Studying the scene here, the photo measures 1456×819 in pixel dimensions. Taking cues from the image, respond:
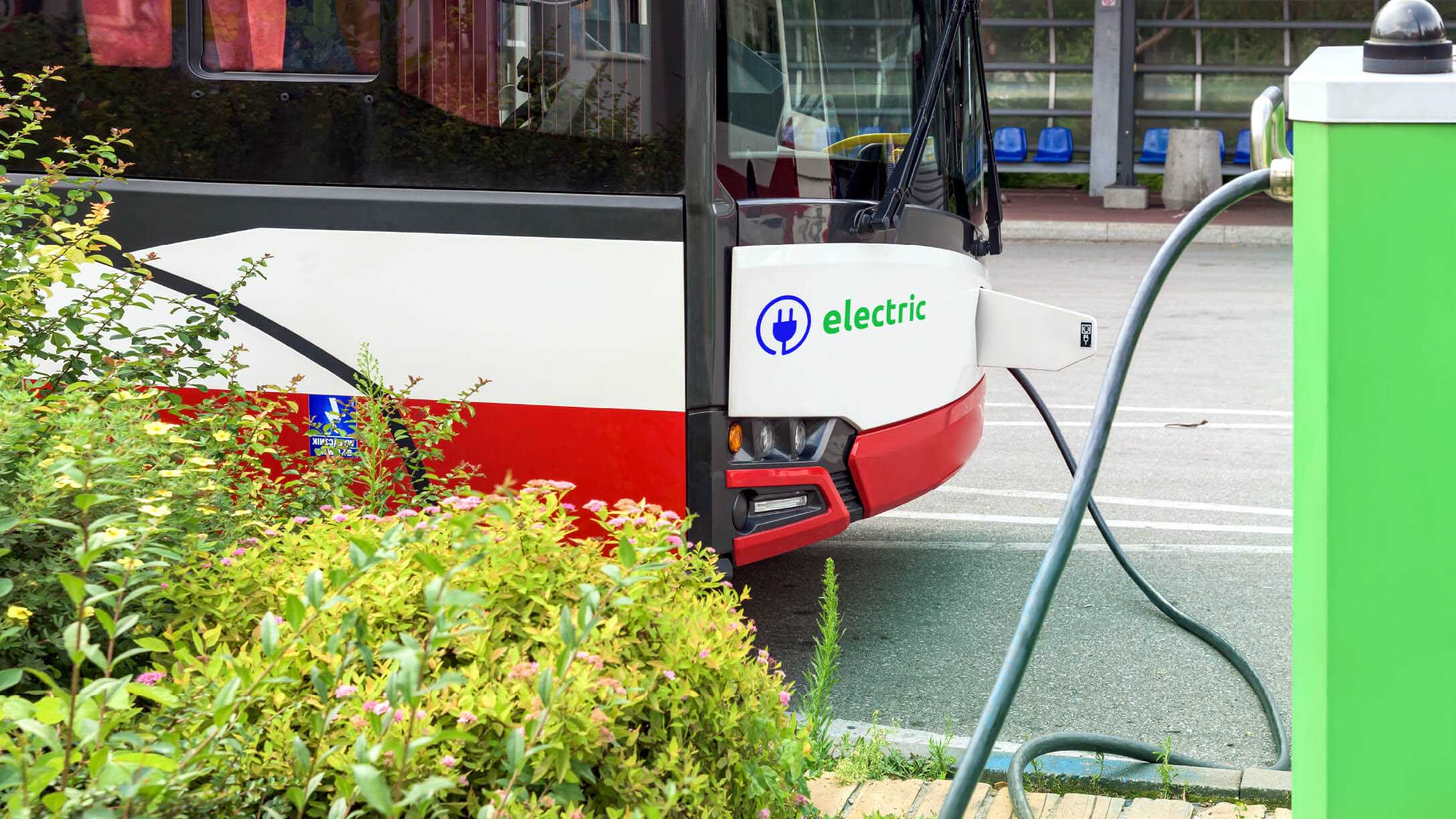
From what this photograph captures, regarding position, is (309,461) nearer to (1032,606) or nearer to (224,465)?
(224,465)

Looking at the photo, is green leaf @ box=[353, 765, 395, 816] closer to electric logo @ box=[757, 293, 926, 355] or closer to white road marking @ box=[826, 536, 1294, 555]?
electric logo @ box=[757, 293, 926, 355]

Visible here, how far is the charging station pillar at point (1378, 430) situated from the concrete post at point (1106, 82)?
2034 centimetres

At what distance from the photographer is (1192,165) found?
790 inches

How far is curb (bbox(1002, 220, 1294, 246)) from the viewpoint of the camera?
17.6 meters

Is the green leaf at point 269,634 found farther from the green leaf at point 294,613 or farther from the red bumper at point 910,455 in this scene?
the red bumper at point 910,455

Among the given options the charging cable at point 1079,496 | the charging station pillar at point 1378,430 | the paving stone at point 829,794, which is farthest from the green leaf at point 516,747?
the paving stone at point 829,794

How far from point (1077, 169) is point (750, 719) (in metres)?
20.5

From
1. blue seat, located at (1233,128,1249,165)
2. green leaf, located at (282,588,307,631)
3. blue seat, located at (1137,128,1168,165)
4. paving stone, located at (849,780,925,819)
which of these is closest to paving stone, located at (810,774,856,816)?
paving stone, located at (849,780,925,819)

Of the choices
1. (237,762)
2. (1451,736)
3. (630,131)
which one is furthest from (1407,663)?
(630,131)

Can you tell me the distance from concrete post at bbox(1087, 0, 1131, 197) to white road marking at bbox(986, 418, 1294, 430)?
1359 centimetres

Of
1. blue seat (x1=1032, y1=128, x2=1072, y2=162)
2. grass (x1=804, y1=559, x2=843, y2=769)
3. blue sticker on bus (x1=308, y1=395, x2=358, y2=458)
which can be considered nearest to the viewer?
grass (x1=804, y1=559, x2=843, y2=769)

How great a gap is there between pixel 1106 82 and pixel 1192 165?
6.67ft

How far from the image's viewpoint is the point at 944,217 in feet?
16.9

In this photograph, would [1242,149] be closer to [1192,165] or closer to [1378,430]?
[1192,165]
